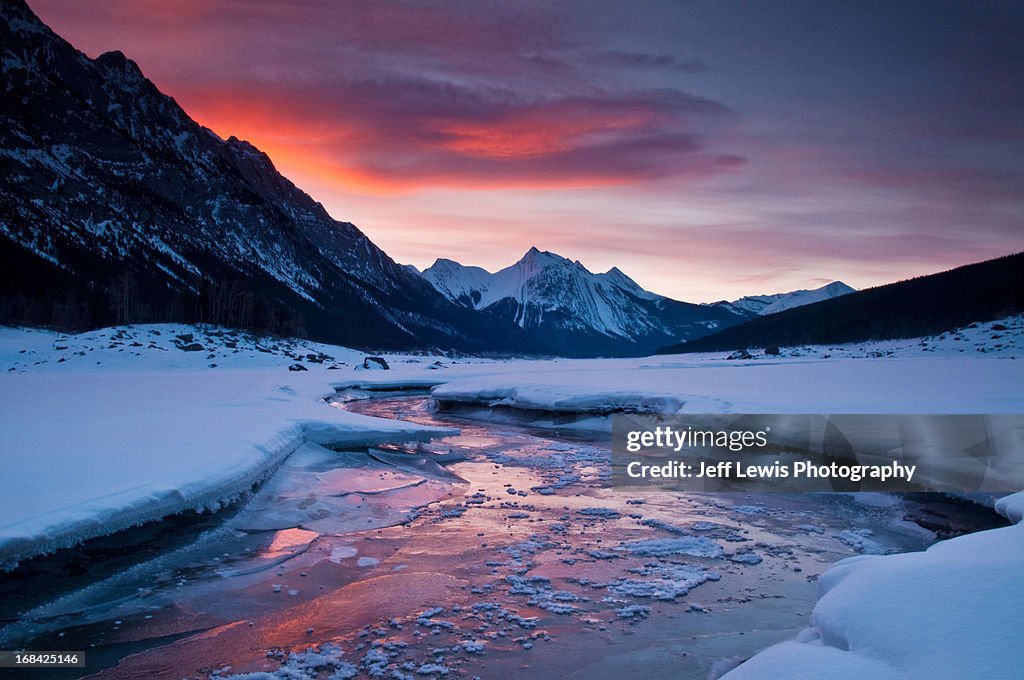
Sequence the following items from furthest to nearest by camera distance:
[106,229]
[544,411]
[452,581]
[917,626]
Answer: [106,229] → [544,411] → [452,581] → [917,626]

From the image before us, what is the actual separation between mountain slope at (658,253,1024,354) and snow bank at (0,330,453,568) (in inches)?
3994

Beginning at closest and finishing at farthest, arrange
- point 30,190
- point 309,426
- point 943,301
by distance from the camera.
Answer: point 309,426, point 943,301, point 30,190

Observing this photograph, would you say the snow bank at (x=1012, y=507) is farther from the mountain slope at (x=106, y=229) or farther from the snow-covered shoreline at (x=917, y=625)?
the mountain slope at (x=106, y=229)

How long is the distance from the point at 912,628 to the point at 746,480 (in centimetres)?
1054

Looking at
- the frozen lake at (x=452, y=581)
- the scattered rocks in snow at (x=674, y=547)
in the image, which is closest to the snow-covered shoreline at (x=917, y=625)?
the frozen lake at (x=452, y=581)

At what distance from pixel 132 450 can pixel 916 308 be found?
396 feet

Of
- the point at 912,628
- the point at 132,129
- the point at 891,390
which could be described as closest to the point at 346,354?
the point at 891,390

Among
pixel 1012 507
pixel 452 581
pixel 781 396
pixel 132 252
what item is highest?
pixel 132 252

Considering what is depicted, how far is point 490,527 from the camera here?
32.5 feet

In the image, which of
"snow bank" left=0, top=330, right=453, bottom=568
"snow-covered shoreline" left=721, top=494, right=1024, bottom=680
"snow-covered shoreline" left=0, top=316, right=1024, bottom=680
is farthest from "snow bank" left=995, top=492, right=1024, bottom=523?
"snow bank" left=0, top=330, right=453, bottom=568

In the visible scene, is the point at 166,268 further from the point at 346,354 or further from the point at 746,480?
the point at 746,480

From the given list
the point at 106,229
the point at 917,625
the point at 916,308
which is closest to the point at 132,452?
the point at 917,625

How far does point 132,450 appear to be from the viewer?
1082 centimetres

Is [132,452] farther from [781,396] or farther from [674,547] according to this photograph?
[781,396]
